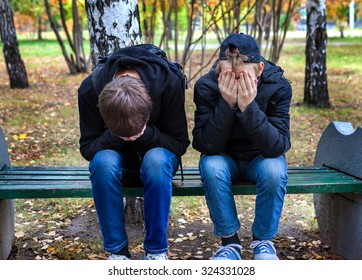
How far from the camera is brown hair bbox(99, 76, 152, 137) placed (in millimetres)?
2350

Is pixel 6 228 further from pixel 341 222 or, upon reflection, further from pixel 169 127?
pixel 341 222

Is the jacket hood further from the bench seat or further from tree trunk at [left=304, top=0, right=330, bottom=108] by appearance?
tree trunk at [left=304, top=0, right=330, bottom=108]

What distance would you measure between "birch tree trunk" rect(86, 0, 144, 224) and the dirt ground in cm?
125

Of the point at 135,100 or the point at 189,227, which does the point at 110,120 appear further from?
the point at 189,227

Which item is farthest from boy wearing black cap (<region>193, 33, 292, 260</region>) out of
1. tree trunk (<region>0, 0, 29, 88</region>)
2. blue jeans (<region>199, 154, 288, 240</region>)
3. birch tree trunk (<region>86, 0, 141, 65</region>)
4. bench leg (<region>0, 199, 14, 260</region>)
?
tree trunk (<region>0, 0, 29, 88</region>)

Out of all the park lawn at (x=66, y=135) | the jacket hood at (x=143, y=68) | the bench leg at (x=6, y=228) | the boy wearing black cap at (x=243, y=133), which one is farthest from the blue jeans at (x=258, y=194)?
the bench leg at (x=6, y=228)

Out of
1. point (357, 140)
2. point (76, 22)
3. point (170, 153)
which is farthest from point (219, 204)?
point (76, 22)

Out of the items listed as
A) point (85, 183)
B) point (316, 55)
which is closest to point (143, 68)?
point (85, 183)

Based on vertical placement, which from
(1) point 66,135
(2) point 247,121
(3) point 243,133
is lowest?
(1) point 66,135

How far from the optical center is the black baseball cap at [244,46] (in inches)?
104

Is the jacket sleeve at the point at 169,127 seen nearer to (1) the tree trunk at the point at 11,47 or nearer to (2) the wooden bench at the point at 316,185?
(2) the wooden bench at the point at 316,185

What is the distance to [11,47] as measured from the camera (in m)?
10.2

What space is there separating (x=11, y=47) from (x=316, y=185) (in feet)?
28.1

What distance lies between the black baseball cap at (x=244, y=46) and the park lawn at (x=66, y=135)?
5.04 ft
